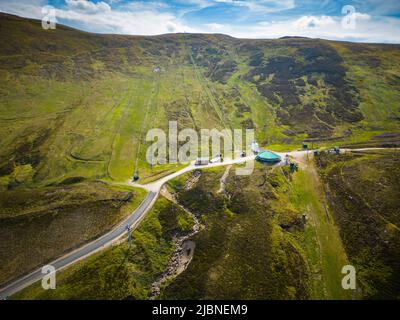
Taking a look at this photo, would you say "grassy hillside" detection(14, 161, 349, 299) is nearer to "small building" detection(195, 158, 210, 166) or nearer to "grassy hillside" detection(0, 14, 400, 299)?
"grassy hillside" detection(0, 14, 400, 299)

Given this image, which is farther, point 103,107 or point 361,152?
point 103,107

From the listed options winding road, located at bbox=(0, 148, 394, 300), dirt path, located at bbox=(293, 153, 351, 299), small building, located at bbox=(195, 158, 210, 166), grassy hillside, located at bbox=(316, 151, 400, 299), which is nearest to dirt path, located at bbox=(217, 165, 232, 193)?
small building, located at bbox=(195, 158, 210, 166)

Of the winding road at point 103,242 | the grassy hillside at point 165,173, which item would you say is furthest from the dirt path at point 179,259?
the winding road at point 103,242

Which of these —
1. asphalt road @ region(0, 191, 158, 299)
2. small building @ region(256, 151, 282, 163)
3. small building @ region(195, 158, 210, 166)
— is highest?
small building @ region(256, 151, 282, 163)

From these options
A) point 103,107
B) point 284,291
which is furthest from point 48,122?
point 284,291

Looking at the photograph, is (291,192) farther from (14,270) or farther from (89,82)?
(89,82)

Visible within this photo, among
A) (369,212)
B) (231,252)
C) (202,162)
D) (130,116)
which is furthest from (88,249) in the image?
(130,116)

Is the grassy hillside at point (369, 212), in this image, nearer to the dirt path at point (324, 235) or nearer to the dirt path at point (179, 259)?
the dirt path at point (324, 235)

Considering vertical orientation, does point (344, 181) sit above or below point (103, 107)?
below

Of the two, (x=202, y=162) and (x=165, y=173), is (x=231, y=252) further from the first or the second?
(x=202, y=162)
